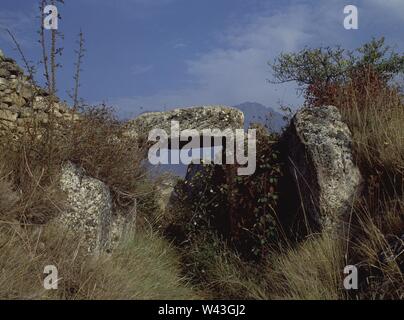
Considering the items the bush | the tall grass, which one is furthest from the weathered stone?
the bush

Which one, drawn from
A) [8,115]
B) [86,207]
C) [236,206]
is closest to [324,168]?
[236,206]

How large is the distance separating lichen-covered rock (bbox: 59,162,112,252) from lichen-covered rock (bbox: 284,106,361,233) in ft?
7.88

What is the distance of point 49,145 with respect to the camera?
5.96 m

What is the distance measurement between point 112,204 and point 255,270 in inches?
83.2

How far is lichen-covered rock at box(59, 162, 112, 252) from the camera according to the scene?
584 centimetres

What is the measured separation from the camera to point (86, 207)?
19.9 ft

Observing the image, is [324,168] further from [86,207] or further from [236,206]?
[86,207]

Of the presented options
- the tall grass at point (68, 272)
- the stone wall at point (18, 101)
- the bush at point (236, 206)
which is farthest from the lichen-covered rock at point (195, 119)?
the tall grass at point (68, 272)

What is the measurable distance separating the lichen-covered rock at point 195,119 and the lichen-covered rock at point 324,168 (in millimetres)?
2772

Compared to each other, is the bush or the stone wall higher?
the stone wall

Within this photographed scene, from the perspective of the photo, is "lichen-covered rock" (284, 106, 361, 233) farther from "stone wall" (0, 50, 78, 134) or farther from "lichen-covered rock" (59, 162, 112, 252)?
"stone wall" (0, 50, 78, 134)

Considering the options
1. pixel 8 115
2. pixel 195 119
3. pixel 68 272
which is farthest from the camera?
pixel 195 119

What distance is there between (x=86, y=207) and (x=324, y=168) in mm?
2850
